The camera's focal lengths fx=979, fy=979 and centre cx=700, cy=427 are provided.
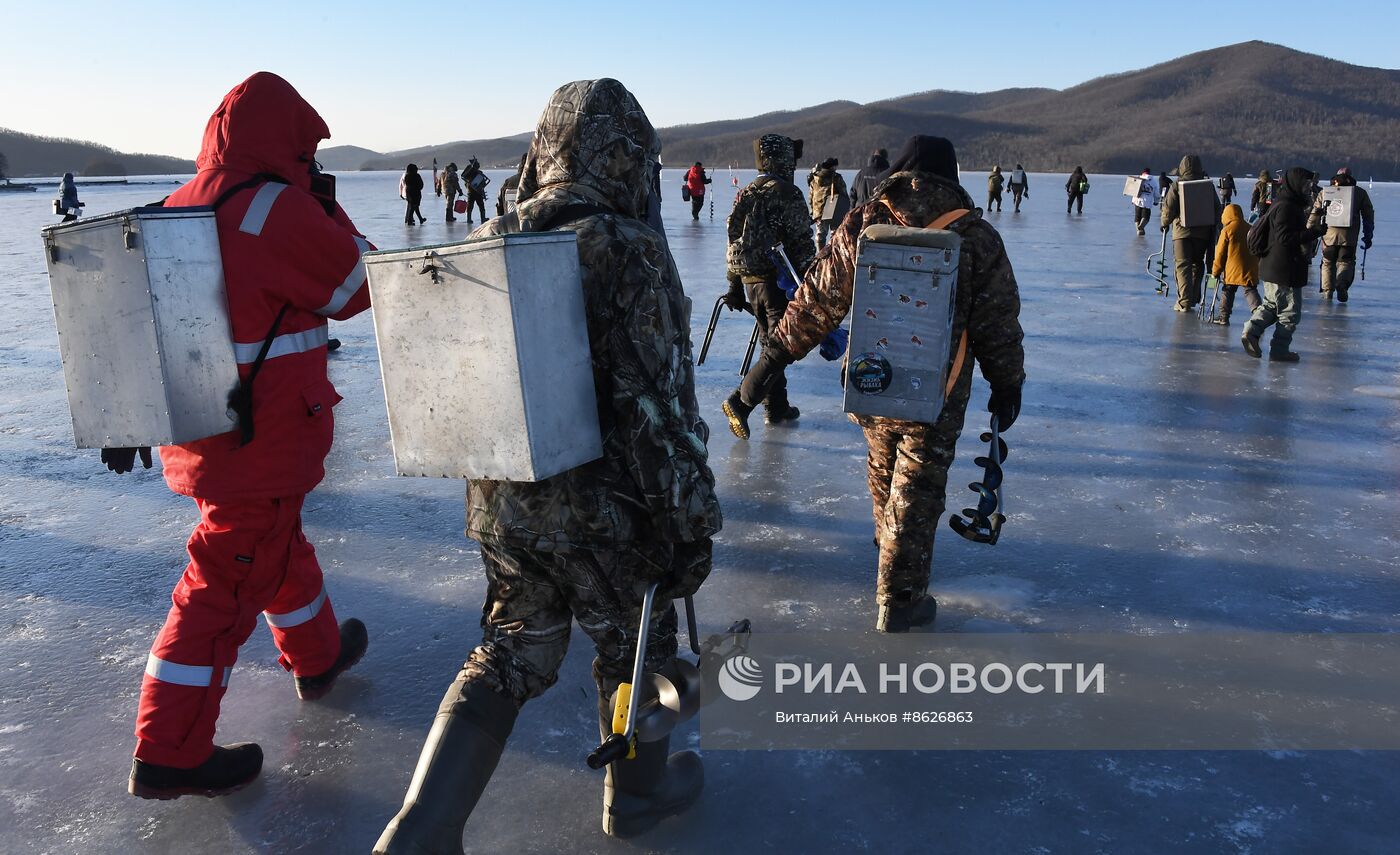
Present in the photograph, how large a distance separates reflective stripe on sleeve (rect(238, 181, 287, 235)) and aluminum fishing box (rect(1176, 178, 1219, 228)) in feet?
31.0

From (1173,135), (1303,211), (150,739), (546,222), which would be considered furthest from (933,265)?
(1173,135)

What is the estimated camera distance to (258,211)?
2.63m

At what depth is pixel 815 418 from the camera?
258 inches

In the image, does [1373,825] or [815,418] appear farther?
[815,418]

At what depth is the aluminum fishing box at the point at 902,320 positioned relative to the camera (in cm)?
318

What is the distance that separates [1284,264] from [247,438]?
807 centimetres

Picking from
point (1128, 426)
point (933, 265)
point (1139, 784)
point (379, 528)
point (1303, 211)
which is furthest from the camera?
point (1303, 211)

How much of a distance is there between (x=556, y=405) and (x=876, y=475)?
2026 millimetres

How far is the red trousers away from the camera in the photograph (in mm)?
2650

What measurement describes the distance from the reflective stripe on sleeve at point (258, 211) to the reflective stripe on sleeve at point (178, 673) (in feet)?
3.90

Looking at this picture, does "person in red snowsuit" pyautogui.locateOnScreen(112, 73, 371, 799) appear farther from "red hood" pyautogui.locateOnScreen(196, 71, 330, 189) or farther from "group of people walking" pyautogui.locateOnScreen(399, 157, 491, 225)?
"group of people walking" pyautogui.locateOnScreen(399, 157, 491, 225)

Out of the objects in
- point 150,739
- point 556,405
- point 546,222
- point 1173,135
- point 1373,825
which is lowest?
point 1373,825

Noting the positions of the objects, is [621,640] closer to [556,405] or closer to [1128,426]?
[556,405]

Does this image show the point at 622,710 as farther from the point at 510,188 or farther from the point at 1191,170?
the point at 1191,170
